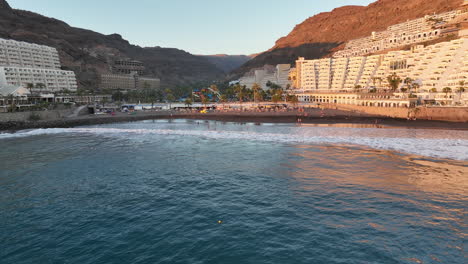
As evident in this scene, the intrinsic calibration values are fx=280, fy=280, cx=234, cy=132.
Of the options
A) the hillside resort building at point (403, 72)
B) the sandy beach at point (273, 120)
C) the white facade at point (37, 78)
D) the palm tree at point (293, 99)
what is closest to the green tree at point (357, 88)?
the hillside resort building at point (403, 72)

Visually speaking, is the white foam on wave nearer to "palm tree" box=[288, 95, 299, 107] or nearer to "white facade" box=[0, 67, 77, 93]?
"palm tree" box=[288, 95, 299, 107]

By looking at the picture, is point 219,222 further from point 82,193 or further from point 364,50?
point 364,50

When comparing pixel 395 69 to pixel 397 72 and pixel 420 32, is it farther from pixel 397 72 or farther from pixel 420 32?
pixel 420 32

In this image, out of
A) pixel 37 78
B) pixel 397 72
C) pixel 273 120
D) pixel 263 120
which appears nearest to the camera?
pixel 273 120

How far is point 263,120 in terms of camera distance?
3615 inches

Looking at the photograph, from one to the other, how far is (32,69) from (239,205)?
16637 cm

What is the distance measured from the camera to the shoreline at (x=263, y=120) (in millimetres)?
71231

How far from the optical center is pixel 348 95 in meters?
120

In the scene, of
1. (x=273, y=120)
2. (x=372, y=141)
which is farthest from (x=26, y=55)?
(x=372, y=141)

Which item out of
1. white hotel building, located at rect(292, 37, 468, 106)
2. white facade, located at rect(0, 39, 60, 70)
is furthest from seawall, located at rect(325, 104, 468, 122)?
white facade, located at rect(0, 39, 60, 70)

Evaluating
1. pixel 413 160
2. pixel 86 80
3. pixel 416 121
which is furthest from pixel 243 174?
pixel 86 80

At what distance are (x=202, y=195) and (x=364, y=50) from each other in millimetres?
188967

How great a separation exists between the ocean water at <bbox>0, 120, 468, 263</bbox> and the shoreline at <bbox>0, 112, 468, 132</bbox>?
27258 millimetres

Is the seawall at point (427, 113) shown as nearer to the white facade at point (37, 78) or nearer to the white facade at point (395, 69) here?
the white facade at point (395, 69)
